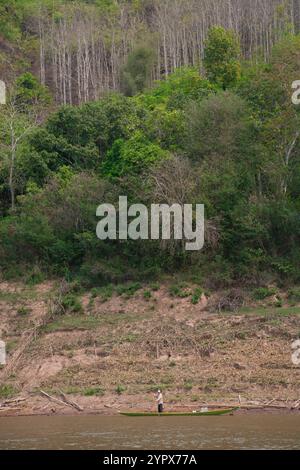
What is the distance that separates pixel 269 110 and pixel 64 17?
111 feet

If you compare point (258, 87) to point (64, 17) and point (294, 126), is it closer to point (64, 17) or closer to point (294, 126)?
point (294, 126)

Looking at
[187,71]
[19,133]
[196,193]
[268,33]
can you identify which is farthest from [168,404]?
[268,33]

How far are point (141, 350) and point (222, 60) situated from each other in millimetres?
26452

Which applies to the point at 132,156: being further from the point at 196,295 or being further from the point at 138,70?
the point at 138,70

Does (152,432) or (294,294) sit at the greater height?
(294,294)

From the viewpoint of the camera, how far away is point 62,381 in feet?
126

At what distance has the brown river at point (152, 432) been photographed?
2809 centimetres

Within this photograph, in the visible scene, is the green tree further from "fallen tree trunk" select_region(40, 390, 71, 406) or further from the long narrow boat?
the long narrow boat

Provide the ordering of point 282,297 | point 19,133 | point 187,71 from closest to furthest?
1. point 282,297
2. point 19,133
3. point 187,71

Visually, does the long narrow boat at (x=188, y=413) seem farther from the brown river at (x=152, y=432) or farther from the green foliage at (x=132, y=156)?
the green foliage at (x=132, y=156)

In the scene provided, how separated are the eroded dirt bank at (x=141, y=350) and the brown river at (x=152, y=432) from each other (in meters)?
1.80

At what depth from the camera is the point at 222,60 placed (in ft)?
197

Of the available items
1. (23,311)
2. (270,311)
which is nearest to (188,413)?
(270,311)

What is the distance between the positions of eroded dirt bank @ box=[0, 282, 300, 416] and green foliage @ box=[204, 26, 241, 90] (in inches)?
794
